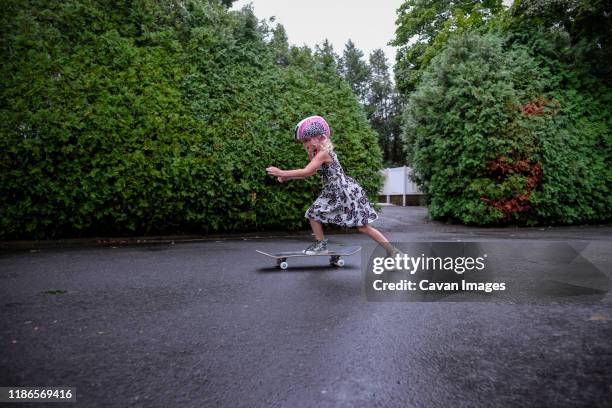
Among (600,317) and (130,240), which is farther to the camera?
(130,240)

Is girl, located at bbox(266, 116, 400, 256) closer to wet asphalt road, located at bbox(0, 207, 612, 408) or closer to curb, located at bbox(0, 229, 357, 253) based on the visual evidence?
wet asphalt road, located at bbox(0, 207, 612, 408)

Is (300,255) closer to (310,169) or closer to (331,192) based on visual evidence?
(331,192)

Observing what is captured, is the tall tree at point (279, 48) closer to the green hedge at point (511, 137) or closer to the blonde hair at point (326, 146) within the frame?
the green hedge at point (511, 137)

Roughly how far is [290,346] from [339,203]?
2.71 metres

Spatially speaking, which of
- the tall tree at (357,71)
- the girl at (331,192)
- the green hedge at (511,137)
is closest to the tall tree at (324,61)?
the green hedge at (511,137)

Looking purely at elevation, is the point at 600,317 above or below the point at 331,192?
below

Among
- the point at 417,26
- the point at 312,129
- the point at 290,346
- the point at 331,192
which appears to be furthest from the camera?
the point at 417,26

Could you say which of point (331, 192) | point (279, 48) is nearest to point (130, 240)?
point (331, 192)

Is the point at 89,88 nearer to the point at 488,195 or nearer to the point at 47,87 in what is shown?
the point at 47,87

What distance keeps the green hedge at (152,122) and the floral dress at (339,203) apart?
371 cm

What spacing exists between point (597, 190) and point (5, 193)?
44.8 feet

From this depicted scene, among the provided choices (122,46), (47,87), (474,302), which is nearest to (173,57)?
(122,46)

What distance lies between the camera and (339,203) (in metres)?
4.96

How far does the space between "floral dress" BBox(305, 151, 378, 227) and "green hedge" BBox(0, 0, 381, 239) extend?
3.71 metres
